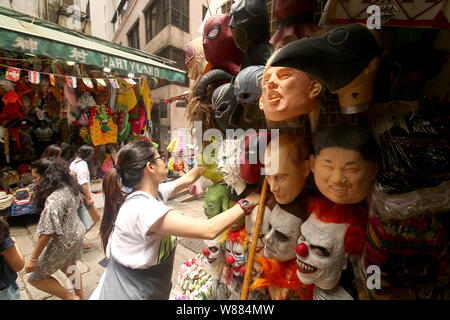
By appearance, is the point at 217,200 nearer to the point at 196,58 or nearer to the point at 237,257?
the point at 237,257

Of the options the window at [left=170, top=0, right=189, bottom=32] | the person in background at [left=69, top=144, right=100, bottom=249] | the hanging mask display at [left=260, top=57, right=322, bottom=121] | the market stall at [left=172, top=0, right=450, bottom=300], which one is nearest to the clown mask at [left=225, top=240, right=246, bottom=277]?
the market stall at [left=172, top=0, right=450, bottom=300]

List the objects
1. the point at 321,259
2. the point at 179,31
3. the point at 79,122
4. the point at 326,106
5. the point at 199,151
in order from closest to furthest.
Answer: the point at 321,259, the point at 326,106, the point at 199,151, the point at 79,122, the point at 179,31

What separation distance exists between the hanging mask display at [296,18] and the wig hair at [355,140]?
1.08ft

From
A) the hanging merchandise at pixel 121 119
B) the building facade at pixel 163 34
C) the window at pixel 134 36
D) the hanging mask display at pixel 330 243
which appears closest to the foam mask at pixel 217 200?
the hanging mask display at pixel 330 243

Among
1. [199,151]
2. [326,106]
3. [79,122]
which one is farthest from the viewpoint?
[79,122]

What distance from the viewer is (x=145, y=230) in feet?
2.92

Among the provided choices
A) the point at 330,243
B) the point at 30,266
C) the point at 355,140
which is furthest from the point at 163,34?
the point at 330,243

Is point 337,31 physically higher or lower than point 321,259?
higher

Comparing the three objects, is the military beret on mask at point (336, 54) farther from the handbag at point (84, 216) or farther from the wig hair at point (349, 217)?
the handbag at point (84, 216)

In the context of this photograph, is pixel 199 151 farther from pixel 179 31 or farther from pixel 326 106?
pixel 179 31

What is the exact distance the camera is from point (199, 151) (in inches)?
44.3

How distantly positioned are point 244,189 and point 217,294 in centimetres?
68

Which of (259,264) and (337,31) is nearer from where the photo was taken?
(337,31)
